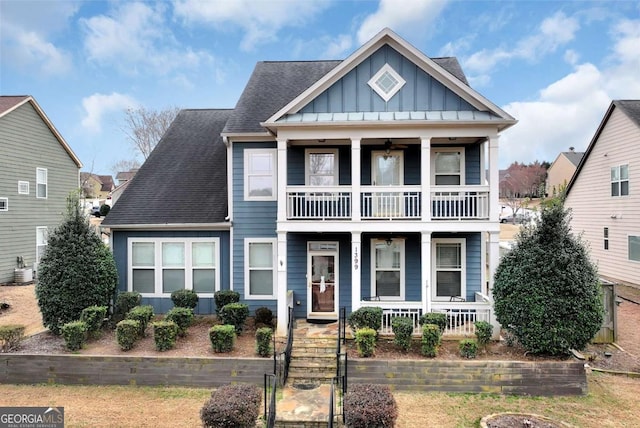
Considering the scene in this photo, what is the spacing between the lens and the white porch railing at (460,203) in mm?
10203

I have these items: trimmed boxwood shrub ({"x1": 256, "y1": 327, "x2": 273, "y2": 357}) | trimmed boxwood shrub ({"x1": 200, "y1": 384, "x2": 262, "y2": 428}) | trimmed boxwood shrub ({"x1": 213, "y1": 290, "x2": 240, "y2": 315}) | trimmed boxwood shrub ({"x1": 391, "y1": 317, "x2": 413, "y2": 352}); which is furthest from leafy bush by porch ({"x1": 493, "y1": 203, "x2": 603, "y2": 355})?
trimmed boxwood shrub ({"x1": 213, "y1": 290, "x2": 240, "y2": 315})

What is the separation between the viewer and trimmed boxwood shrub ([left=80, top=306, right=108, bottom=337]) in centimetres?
959

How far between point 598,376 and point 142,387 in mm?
10319

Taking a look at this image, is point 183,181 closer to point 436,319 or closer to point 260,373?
point 260,373

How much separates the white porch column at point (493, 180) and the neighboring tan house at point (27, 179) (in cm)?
1834

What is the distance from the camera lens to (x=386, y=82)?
1062 centimetres

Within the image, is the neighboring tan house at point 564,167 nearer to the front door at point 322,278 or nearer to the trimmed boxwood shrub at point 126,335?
the front door at point 322,278

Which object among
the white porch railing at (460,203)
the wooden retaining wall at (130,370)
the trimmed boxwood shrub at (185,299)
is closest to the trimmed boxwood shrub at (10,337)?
the wooden retaining wall at (130,370)

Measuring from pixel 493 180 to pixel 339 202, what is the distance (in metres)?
4.23

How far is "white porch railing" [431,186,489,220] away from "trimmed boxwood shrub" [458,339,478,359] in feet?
10.8

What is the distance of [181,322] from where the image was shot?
988 cm

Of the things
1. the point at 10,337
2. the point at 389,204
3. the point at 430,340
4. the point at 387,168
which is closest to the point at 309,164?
the point at 387,168

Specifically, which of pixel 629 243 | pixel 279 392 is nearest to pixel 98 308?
pixel 279 392

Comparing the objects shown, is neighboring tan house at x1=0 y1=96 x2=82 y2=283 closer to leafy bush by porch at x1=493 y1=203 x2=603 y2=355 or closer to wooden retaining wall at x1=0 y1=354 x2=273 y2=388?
wooden retaining wall at x1=0 y1=354 x2=273 y2=388
